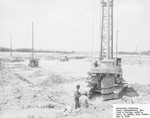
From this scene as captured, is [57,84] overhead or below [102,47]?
below

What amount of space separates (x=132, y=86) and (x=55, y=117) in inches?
383

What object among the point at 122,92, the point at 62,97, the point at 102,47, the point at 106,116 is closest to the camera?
the point at 106,116

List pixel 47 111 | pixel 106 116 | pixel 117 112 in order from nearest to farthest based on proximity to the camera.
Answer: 1. pixel 117 112
2. pixel 106 116
3. pixel 47 111

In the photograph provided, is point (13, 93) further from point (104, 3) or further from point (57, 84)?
point (104, 3)

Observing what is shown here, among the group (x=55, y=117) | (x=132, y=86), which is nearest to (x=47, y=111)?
(x=55, y=117)

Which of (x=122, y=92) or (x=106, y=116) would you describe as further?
(x=122, y=92)

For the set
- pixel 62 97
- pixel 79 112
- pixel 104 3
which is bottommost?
pixel 62 97

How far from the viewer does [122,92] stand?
46.5ft
